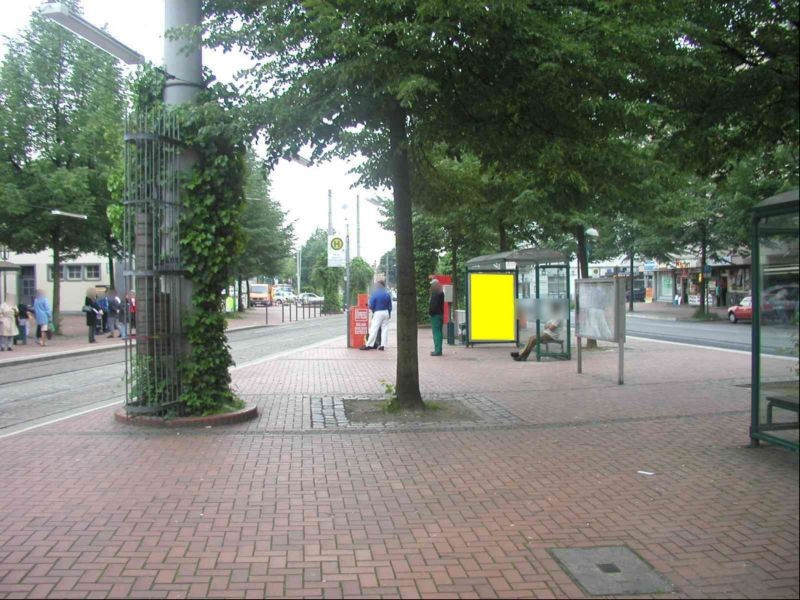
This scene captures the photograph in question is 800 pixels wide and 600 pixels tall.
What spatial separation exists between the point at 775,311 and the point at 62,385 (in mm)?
11569

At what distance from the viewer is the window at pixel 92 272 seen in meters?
45.5

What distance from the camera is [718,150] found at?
7.80 metres

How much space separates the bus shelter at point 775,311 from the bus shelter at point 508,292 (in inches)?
369

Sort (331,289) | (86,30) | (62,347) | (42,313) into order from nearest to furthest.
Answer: (86,30) < (62,347) < (42,313) < (331,289)

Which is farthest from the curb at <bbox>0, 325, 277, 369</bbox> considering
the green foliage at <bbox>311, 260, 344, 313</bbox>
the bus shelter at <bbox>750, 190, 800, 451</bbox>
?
the green foliage at <bbox>311, 260, 344, 313</bbox>

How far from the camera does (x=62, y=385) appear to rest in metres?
12.3

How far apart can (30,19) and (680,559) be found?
2592cm

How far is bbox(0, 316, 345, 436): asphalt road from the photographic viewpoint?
9344mm

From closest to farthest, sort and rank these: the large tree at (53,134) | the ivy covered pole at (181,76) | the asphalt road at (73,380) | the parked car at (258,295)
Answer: the ivy covered pole at (181,76)
the asphalt road at (73,380)
the large tree at (53,134)
the parked car at (258,295)

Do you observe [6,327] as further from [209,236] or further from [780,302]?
[780,302]

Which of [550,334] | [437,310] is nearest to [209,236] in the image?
[437,310]

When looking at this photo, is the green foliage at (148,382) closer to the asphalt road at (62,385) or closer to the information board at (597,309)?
the asphalt road at (62,385)

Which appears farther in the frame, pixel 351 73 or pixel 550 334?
pixel 550 334

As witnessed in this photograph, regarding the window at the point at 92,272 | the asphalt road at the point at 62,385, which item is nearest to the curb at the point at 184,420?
the asphalt road at the point at 62,385
